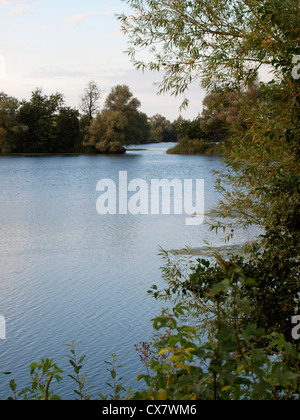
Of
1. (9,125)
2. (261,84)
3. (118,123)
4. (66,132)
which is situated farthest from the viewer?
(66,132)

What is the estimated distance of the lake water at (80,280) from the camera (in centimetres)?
503

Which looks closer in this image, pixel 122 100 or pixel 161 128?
pixel 122 100

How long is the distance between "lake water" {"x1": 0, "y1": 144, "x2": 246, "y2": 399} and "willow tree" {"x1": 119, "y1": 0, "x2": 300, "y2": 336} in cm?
58

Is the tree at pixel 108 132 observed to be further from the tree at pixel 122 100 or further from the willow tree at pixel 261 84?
the willow tree at pixel 261 84

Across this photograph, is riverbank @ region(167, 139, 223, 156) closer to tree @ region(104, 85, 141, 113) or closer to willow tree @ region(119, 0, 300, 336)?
tree @ region(104, 85, 141, 113)

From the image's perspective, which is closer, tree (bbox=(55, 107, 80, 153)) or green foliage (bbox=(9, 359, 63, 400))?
green foliage (bbox=(9, 359, 63, 400))

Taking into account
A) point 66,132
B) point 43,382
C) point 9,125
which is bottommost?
point 43,382

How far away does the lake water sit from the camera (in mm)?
5031

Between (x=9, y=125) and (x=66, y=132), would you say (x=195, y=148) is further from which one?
(x=9, y=125)

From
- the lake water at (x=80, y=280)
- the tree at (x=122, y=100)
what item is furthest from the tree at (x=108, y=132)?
the lake water at (x=80, y=280)

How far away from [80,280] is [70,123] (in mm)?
43858

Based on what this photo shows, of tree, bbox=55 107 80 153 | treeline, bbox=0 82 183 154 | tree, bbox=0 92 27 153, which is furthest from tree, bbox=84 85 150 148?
tree, bbox=0 92 27 153

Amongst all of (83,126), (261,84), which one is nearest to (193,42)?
(261,84)

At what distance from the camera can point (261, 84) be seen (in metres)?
3.87
